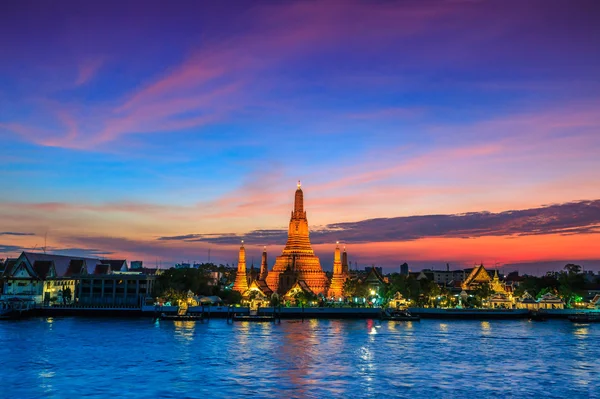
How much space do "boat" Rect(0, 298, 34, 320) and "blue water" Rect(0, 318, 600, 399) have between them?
2282cm

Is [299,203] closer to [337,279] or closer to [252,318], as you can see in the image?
[337,279]

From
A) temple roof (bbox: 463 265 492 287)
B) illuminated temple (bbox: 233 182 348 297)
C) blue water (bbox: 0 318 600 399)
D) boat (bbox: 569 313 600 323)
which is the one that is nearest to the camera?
blue water (bbox: 0 318 600 399)

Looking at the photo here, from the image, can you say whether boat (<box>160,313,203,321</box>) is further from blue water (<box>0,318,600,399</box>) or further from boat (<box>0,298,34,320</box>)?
boat (<box>0,298,34,320</box>)

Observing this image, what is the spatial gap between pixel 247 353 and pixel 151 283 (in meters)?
72.2

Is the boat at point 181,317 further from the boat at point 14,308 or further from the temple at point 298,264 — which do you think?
the temple at point 298,264

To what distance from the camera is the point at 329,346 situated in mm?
68188

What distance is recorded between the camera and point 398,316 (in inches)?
4358

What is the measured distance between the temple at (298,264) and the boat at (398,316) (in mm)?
32953

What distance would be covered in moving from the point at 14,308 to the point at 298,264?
6229 centimetres

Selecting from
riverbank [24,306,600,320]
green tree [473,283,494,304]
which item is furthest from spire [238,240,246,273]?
green tree [473,283,494,304]

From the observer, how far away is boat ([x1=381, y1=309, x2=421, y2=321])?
360 feet

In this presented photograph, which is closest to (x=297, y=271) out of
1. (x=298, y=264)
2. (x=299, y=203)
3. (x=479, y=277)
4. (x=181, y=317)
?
(x=298, y=264)

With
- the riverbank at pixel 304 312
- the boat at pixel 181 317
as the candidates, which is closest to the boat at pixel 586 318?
the riverbank at pixel 304 312

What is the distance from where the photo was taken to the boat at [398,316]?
360 ft
